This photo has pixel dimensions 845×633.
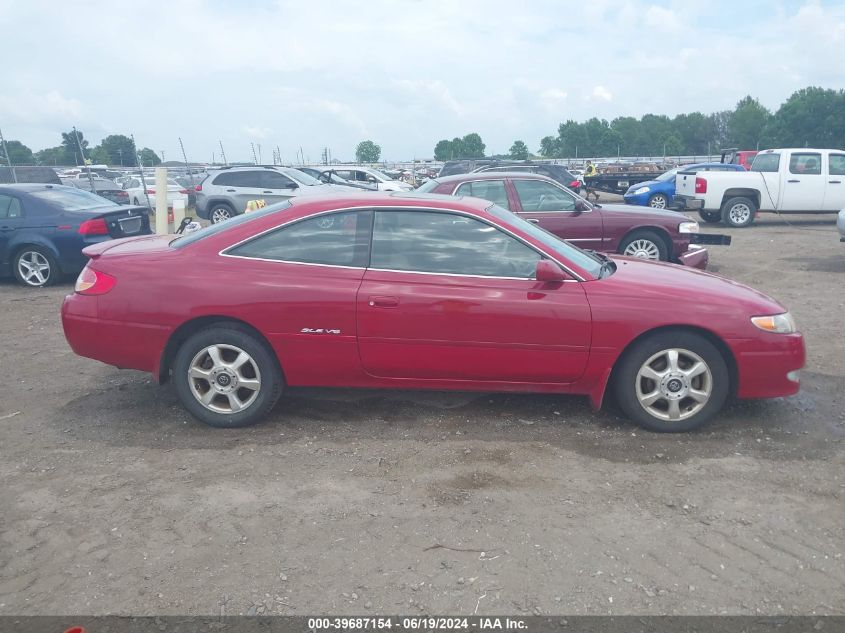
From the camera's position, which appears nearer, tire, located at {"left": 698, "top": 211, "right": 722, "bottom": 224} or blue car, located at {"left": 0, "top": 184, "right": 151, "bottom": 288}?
blue car, located at {"left": 0, "top": 184, "right": 151, "bottom": 288}

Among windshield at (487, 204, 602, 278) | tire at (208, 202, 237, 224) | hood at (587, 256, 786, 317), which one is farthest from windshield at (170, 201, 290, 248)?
tire at (208, 202, 237, 224)

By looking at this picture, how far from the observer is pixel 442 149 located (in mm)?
76062

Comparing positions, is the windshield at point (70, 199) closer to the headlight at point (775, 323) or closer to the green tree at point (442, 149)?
the headlight at point (775, 323)

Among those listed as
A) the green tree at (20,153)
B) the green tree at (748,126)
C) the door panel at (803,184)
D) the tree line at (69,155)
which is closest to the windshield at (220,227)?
the door panel at (803,184)

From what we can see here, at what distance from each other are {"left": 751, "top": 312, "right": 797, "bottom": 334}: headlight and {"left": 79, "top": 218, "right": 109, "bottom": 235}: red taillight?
8.28 m

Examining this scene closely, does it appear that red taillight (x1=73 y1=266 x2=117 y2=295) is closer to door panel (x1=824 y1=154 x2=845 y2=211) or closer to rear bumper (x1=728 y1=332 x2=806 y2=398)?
rear bumper (x1=728 y1=332 x2=806 y2=398)

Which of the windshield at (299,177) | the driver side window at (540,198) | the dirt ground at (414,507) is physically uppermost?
the windshield at (299,177)

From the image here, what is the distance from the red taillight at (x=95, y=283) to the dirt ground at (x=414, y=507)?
0.90 meters

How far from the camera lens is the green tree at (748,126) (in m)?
76.1

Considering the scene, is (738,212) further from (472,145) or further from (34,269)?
(472,145)

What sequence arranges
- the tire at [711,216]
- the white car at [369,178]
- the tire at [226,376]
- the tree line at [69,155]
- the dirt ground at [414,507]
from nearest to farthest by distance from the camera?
the dirt ground at [414,507], the tire at [226,376], the tire at [711,216], the white car at [369,178], the tree line at [69,155]

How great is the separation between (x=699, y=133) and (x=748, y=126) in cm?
1322

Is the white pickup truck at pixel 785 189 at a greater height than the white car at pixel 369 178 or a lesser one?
lesser

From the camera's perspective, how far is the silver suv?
16.6 meters
